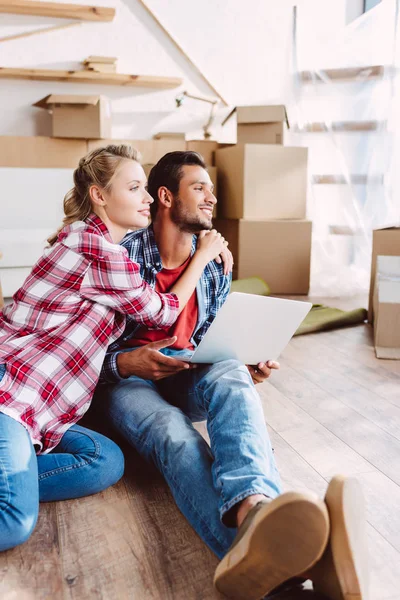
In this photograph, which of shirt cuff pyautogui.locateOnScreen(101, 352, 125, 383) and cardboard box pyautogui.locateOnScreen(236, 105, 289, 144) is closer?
shirt cuff pyautogui.locateOnScreen(101, 352, 125, 383)

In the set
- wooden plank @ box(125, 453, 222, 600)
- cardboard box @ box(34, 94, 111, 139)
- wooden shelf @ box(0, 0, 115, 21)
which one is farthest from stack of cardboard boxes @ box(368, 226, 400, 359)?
wooden shelf @ box(0, 0, 115, 21)

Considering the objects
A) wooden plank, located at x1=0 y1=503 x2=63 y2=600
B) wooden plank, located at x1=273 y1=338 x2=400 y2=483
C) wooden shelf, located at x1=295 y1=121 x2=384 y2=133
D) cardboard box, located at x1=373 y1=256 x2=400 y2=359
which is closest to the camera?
wooden plank, located at x1=0 y1=503 x2=63 y2=600

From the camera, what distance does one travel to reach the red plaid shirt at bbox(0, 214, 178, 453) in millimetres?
1268

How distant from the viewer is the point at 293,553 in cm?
84

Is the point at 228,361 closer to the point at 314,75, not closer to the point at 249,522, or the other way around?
the point at 249,522

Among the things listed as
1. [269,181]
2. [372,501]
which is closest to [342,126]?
[269,181]

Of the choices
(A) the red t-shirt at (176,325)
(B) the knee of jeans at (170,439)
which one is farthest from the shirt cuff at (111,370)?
(B) the knee of jeans at (170,439)

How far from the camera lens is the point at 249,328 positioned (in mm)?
1371

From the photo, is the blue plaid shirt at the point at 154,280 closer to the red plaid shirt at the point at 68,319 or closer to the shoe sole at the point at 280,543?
the red plaid shirt at the point at 68,319

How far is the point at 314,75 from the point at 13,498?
3.53m

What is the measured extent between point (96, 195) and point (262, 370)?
1.95ft

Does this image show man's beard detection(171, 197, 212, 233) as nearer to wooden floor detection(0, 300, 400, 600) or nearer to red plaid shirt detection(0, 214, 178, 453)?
red plaid shirt detection(0, 214, 178, 453)

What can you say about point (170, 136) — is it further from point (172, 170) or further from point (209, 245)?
point (209, 245)

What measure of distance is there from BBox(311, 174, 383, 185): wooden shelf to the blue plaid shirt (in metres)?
2.37
